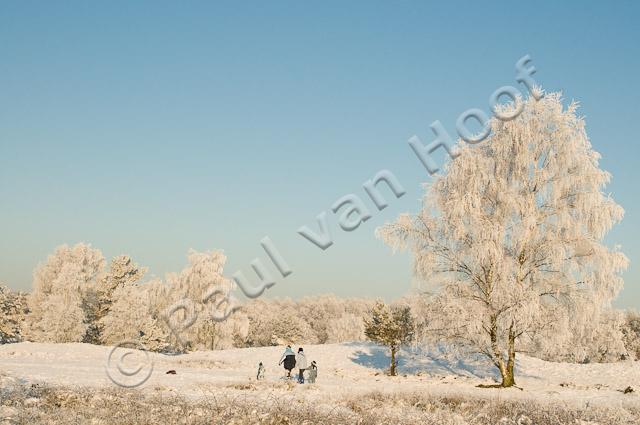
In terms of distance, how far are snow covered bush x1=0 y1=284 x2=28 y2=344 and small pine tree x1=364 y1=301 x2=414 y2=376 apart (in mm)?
45302

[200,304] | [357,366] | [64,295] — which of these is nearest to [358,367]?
[357,366]

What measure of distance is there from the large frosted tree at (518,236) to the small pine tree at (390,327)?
9.49 meters

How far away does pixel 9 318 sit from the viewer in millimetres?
56875

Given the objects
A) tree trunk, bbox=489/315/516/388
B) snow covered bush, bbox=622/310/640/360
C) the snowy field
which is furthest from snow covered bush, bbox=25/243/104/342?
snow covered bush, bbox=622/310/640/360

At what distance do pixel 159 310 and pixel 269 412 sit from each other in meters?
47.3

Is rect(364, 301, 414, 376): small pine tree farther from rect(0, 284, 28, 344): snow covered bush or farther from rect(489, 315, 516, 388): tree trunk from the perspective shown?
rect(0, 284, 28, 344): snow covered bush

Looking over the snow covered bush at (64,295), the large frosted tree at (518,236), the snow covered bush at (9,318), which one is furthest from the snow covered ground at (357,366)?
the snow covered bush at (9,318)

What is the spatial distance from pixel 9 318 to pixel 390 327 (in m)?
47.7

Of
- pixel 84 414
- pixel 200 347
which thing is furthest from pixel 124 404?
pixel 200 347

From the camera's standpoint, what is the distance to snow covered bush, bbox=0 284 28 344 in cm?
5616

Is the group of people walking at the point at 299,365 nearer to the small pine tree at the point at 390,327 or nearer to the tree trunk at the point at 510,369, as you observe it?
the tree trunk at the point at 510,369

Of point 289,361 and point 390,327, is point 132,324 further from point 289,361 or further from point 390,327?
point 289,361

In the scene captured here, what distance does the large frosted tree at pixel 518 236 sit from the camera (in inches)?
823

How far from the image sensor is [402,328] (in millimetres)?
32062
